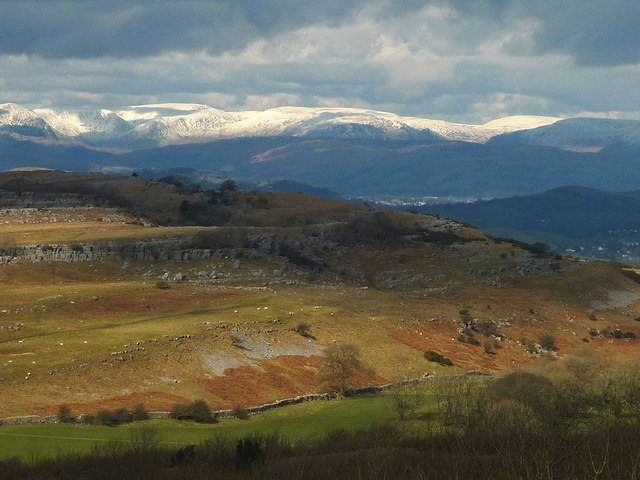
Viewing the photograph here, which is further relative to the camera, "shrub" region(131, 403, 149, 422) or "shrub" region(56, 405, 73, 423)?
"shrub" region(131, 403, 149, 422)

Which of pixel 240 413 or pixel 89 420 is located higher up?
pixel 89 420

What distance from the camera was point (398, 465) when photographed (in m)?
25.7

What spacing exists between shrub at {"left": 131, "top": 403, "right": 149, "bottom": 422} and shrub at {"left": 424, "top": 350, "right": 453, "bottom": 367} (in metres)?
36.1

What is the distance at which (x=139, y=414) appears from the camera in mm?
46062

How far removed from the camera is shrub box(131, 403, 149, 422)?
1805 inches

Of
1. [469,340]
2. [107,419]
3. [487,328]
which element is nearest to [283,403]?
[107,419]

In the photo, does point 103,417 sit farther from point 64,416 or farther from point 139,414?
point 139,414

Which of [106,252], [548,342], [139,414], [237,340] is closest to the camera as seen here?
[139,414]

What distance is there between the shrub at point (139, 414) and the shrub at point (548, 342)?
2200 inches

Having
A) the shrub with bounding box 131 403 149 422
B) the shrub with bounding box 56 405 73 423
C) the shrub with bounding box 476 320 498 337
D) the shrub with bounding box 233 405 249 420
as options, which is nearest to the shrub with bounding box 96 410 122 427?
the shrub with bounding box 131 403 149 422

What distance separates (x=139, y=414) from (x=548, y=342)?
57.5 m

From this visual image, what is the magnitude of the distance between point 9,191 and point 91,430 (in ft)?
570

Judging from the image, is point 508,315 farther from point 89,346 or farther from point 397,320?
point 89,346

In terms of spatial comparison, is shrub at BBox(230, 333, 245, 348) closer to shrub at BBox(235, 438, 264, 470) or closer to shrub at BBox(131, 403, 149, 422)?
shrub at BBox(131, 403, 149, 422)
